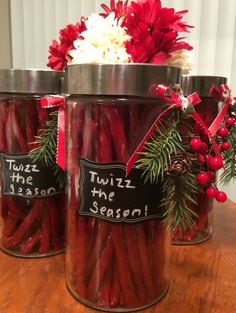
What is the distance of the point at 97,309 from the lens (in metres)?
0.40

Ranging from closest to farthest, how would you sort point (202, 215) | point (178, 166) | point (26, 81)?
point (178, 166) → point (26, 81) → point (202, 215)

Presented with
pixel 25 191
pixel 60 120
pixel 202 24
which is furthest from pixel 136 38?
pixel 202 24

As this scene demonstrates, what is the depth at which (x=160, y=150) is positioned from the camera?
1.14 feet

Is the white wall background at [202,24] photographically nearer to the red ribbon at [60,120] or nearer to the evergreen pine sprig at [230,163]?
the evergreen pine sprig at [230,163]

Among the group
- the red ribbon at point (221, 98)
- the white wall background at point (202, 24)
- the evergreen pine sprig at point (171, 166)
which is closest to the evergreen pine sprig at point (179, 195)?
the evergreen pine sprig at point (171, 166)

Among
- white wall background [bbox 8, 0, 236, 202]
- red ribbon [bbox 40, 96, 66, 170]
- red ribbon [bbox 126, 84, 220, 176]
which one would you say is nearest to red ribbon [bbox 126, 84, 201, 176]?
red ribbon [bbox 126, 84, 220, 176]

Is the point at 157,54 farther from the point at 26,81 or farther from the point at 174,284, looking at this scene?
the point at 174,284

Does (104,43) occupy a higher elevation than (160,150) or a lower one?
higher

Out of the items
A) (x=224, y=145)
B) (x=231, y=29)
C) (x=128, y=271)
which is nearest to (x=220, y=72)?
(x=231, y=29)

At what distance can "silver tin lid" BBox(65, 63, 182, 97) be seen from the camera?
0.35 metres

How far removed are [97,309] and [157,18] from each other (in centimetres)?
34

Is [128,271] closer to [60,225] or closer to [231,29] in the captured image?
[60,225]

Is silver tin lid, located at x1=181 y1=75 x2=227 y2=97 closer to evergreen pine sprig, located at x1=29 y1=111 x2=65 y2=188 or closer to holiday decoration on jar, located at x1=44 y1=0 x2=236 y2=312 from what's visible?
holiday decoration on jar, located at x1=44 y1=0 x2=236 y2=312

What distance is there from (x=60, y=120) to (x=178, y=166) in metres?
0.17
